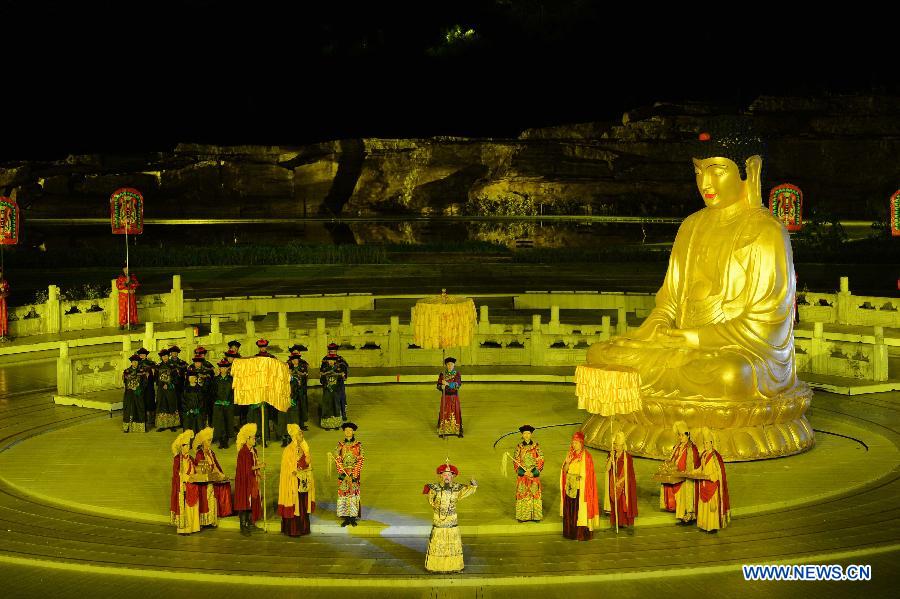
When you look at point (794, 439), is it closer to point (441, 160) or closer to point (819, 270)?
point (819, 270)

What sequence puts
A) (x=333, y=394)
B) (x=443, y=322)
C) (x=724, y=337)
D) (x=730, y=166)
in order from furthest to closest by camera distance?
(x=333, y=394)
(x=443, y=322)
(x=730, y=166)
(x=724, y=337)

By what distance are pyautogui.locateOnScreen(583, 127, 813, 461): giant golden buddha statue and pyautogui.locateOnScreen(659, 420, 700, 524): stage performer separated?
1658 mm

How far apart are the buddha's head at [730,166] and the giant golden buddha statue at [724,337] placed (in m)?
0.01

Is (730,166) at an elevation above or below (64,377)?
above

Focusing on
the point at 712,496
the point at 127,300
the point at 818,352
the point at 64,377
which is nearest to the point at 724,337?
the point at 712,496

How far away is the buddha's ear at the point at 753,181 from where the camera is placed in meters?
15.2

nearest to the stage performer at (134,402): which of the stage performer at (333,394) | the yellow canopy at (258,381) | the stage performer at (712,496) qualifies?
the stage performer at (333,394)

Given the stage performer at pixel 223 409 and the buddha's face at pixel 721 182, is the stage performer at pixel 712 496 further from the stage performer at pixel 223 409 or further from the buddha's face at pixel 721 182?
the stage performer at pixel 223 409

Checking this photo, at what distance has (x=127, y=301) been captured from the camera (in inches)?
909

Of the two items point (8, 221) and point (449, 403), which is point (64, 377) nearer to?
point (8, 221)

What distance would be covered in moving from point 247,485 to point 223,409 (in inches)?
160

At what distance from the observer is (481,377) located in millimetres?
19906

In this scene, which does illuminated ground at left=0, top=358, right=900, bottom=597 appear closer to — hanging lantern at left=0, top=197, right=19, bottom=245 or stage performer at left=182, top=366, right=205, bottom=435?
stage performer at left=182, top=366, right=205, bottom=435

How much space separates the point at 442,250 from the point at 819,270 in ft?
34.3
